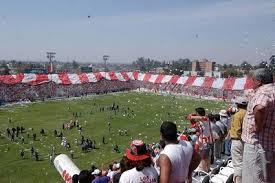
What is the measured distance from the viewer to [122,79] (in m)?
87.4

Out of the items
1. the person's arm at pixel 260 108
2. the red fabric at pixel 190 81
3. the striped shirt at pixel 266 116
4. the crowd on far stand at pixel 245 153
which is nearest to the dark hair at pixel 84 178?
the crowd on far stand at pixel 245 153

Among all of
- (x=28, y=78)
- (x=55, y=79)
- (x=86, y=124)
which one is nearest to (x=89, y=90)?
(x=55, y=79)

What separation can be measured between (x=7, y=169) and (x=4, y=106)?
34.4m

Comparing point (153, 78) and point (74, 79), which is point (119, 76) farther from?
point (74, 79)

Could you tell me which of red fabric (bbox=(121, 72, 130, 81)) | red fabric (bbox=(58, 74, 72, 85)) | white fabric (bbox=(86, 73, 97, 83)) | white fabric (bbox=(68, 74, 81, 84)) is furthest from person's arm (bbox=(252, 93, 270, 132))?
red fabric (bbox=(121, 72, 130, 81))

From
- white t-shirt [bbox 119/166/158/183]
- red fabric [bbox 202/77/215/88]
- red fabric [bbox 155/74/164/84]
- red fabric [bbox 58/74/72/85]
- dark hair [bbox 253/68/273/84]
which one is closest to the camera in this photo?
white t-shirt [bbox 119/166/158/183]

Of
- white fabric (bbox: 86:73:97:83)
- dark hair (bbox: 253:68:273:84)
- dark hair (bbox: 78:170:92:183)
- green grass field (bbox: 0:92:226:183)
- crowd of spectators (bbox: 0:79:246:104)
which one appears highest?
dark hair (bbox: 253:68:273:84)

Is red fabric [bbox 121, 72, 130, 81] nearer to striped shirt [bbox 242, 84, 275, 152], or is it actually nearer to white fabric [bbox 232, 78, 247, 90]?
white fabric [bbox 232, 78, 247, 90]

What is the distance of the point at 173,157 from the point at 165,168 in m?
0.19

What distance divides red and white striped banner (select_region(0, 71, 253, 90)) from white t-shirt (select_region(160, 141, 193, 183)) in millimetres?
56924

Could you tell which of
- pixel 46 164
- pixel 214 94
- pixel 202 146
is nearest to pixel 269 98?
pixel 202 146

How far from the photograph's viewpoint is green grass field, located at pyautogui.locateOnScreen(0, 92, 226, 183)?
96.1 ft

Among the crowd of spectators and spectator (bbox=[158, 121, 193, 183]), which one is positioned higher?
spectator (bbox=[158, 121, 193, 183])

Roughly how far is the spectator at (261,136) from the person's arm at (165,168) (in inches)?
40.3
